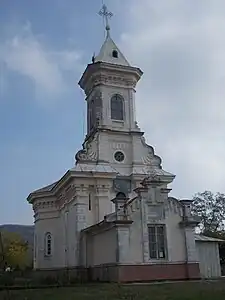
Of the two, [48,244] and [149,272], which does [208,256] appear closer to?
[149,272]

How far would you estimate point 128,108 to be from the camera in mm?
37250

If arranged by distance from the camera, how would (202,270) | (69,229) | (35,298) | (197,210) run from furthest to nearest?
(197,210) → (69,229) → (202,270) → (35,298)

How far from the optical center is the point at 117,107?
3719 centimetres

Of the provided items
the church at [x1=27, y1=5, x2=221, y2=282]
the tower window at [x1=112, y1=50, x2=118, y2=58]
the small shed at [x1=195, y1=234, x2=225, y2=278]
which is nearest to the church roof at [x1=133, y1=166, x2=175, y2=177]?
the church at [x1=27, y1=5, x2=221, y2=282]

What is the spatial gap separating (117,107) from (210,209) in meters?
26.3

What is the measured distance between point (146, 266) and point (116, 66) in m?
18.9

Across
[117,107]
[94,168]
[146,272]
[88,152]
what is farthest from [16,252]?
[146,272]

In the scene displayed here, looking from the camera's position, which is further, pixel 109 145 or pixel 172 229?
pixel 109 145

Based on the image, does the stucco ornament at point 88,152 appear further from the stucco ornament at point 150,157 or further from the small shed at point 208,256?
the small shed at point 208,256

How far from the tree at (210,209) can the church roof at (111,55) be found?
2480 cm

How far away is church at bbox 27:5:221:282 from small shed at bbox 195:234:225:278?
3.41 metres

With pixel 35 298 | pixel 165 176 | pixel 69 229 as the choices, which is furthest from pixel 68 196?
pixel 35 298

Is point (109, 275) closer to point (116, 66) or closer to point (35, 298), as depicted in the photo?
point (35, 298)

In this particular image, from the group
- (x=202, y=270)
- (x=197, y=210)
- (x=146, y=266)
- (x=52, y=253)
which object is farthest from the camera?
(x=197, y=210)
